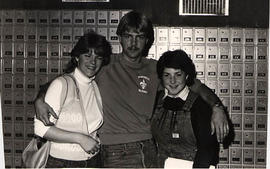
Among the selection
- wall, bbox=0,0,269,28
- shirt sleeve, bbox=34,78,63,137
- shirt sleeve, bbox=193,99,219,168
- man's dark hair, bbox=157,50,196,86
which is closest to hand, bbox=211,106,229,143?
shirt sleeve, bbox=193,99,219,168

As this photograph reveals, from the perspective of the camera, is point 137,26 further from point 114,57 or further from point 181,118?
point 181,118

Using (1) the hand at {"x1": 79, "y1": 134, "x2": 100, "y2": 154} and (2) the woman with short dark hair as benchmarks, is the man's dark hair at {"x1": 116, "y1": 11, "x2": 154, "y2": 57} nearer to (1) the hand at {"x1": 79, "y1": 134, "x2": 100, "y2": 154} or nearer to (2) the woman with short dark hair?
(2) the woman with short dark hair

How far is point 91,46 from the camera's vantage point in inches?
42.1

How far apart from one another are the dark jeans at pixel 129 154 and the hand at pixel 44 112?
0.17 metres

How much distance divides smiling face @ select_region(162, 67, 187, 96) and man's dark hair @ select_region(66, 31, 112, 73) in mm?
174

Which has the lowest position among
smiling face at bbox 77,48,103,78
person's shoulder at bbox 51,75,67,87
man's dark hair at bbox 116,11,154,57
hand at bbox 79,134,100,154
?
hand at bbox 79,134,100,154

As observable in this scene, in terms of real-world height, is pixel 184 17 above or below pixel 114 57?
above

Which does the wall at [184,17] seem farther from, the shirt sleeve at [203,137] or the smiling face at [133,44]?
the shirt sleeve at [203,137]

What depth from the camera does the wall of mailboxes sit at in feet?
3.56

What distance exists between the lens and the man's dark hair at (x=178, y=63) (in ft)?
3.49

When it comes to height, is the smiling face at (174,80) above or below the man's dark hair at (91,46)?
below

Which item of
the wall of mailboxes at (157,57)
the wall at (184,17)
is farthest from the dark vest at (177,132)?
the wall at (184,17)

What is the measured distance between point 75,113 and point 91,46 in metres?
0.20

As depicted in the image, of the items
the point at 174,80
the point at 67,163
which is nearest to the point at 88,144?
the point at 67,163
